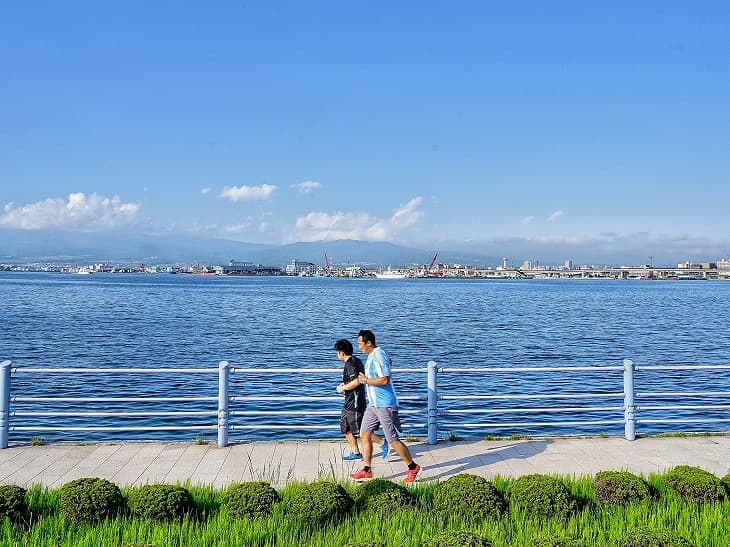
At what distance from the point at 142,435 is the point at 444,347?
2407cm

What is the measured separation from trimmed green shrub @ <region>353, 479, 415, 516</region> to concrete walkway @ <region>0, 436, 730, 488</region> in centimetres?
117

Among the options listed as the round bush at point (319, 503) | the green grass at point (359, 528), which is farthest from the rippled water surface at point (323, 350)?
the green grass at point (359, 528)

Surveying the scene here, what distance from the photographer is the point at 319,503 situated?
701 centimetres

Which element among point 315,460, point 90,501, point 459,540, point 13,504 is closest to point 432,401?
point 315,460

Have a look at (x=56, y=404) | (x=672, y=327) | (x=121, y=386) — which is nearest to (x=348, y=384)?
(x=56, y=404)

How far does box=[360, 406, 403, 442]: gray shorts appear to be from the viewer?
881 cm

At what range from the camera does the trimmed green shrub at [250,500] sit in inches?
273

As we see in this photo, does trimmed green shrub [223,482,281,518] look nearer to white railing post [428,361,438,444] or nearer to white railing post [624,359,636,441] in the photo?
white railing post [428,361,438,444]

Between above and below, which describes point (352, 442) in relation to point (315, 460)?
above

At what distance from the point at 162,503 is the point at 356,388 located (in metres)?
3.35

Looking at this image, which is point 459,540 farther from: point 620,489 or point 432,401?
point 432,401

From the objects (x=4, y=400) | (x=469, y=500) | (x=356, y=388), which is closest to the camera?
(x=469, y=500)

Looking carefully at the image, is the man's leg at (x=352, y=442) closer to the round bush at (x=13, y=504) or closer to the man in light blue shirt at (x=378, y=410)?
the man in light blue shirt at (x=378, y=410)

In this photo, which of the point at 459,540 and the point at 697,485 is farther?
the point at 697,485
